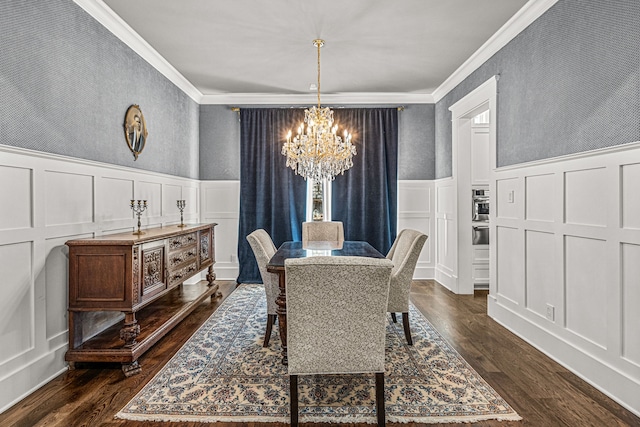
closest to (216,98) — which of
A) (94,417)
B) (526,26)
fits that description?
(526,26)

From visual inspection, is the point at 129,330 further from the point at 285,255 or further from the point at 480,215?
the point at 480,215

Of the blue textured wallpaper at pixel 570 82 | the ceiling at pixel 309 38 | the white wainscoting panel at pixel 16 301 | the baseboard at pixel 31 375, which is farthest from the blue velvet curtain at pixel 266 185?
the white wainscoting panel at pixel 16 301

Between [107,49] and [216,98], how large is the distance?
2.36m

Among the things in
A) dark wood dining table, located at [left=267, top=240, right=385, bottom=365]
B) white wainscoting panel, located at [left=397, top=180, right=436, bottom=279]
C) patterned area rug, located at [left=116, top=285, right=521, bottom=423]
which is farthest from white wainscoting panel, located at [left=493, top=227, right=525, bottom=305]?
white wainscoting panel, located at [left=397, top=180, right=436, bottom=279]

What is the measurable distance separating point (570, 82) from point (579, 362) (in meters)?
1.93

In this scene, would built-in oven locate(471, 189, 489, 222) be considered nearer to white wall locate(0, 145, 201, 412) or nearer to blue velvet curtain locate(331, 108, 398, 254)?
blue velvet curtain locate(331, 108, 398, 254)

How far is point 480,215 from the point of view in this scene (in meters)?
4.80

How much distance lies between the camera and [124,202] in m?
3.31

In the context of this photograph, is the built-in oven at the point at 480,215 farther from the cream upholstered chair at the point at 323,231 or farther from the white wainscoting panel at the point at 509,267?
the cream upholstered chair at the point at 323,231

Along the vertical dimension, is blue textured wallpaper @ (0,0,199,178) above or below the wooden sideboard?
above

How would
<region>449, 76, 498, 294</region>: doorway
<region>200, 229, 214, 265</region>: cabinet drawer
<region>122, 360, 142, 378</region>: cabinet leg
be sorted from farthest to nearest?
1. <region>449, 76, 498, 294</region>: doorway
2. <region>200, 229, 214, 265</region>: cabinet drawer
3. <region>122, 360, 142, 378</region>: cabinet leg

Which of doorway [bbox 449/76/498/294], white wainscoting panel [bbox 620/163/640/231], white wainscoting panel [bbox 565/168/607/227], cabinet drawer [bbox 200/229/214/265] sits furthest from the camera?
doorway [bbox 449/76/498/294]

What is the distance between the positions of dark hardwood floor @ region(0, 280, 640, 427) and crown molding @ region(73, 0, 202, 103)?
266 cm

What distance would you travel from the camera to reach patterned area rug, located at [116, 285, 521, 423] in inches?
77.7
